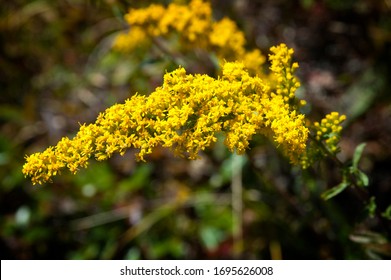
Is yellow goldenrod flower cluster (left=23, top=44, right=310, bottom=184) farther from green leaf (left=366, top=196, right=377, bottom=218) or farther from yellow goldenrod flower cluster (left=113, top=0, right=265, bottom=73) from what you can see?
yellow goldenrod flower cluster (left=113, top=0, right=265, bottom=73)

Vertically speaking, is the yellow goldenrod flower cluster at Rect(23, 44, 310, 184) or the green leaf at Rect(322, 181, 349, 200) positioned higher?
the yellow goldenrod flower cluster at Rect(23, 44, 310, 184)

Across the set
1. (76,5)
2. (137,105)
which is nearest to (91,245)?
(137,105)


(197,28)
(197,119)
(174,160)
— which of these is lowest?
(197,119)

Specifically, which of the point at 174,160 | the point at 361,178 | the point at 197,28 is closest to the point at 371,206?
the point at 361,178

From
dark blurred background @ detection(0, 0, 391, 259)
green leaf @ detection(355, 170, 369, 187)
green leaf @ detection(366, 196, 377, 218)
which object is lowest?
green leaf @ detection(366, 196, 377, 218)

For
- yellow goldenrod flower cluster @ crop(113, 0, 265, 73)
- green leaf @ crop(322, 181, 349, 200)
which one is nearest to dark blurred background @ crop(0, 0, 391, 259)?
yellow goldenrod flower cluster @ crop(113, 0, 265, 73)

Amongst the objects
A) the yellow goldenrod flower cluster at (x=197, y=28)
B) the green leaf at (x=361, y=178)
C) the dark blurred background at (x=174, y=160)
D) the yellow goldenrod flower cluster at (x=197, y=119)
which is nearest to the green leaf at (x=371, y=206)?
the green leaf at (x=361, y=178)

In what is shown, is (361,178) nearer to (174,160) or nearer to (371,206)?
(371,206)

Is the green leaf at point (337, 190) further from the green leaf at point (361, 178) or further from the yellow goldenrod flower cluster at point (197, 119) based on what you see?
the yellow goldenrod flower cluster at point (197, 119)
